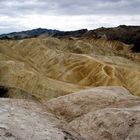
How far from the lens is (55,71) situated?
7844 cm

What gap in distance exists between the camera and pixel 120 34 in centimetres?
16288

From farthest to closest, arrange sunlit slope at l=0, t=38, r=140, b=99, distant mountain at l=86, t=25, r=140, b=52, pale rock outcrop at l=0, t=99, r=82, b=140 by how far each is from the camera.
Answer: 1. distant mountain at l=86, t=25, r=140, b=52
2. sunlit slope at l=0, t=38, r=140, b=99
3. pale rock outcrop at l=0, t=99, r=82, b=140

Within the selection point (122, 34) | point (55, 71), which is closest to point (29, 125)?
point (55, 71)

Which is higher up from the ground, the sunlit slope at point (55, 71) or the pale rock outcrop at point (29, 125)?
the pale rock outcrop at point (29, 125)

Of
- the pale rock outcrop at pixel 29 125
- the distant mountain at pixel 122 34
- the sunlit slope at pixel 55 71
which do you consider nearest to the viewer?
the pale rock outcrop at pixel 29 125

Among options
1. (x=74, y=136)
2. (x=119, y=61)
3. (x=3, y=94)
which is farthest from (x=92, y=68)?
(x=74, y=136)

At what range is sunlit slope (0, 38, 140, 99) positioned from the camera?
50.1 metres

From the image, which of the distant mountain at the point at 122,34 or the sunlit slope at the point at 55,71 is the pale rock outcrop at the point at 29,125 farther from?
the distant mountain at the point at 122,34

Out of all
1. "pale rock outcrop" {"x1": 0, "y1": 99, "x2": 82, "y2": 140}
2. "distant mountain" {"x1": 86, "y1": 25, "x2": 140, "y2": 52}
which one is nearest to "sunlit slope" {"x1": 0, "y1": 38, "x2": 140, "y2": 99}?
"pale rock outcrop" {"x1": 0, "y1": 99, "x2": 82, "y2": 140}

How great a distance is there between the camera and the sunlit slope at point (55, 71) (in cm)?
5006

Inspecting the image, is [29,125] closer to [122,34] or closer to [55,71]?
[55,71]

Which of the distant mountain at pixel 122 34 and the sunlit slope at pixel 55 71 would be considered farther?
the distant mountain at pixel 122 34

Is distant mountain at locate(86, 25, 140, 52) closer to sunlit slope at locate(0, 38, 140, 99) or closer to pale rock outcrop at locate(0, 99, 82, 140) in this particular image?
sunlit slope at locate(0, 38, 140, 99)

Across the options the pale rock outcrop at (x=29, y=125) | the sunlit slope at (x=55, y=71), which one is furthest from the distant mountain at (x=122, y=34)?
the pale rock outcrop at (x=29, y=125)
